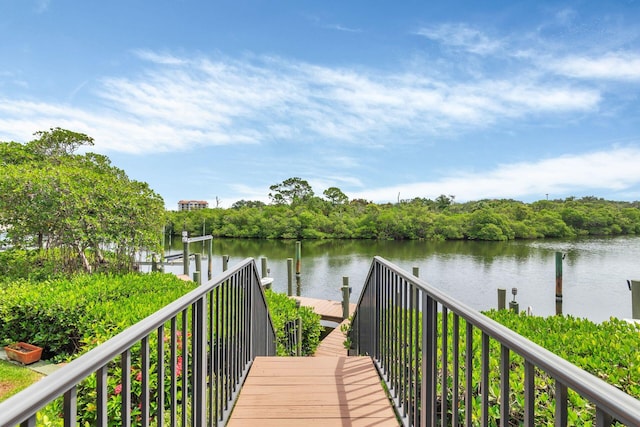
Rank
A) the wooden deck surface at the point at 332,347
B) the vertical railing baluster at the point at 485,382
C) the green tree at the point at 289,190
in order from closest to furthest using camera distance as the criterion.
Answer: the vertical railing baluster at the point at 485,382
the wooden deck surface at the point at 332,347
the green tree at the point at 289,190

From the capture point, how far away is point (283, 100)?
57.6 ft

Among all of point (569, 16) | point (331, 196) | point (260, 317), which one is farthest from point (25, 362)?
point (331, 196)

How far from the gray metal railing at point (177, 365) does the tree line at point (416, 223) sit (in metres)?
31.7

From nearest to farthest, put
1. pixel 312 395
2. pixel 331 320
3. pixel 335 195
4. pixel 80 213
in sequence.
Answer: pixel 312 395 < pixel 80 213 < pixel 331 320 < pixel 335 195

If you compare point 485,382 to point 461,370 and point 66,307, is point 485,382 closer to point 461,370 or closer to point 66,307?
point 461,370

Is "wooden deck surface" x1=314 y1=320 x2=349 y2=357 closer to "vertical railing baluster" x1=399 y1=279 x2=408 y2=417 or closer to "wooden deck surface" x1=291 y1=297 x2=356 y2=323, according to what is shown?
"wooden deck surface" x1=291 y1=297 x2=356 y2=323

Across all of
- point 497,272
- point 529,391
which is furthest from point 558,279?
point 529,391

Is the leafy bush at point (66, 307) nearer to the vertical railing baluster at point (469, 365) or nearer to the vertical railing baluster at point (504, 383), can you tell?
the vertical railing baluster at point (469, 365)

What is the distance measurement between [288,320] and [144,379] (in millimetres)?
4400

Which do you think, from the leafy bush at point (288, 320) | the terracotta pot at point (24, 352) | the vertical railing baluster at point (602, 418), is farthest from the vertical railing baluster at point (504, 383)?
the terracotta pot at point (24, 352)

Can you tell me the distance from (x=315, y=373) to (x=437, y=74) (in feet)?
51.2

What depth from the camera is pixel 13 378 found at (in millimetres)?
4012

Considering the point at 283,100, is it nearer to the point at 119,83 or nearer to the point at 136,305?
the point at 119,83

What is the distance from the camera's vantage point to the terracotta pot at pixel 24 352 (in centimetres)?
448
